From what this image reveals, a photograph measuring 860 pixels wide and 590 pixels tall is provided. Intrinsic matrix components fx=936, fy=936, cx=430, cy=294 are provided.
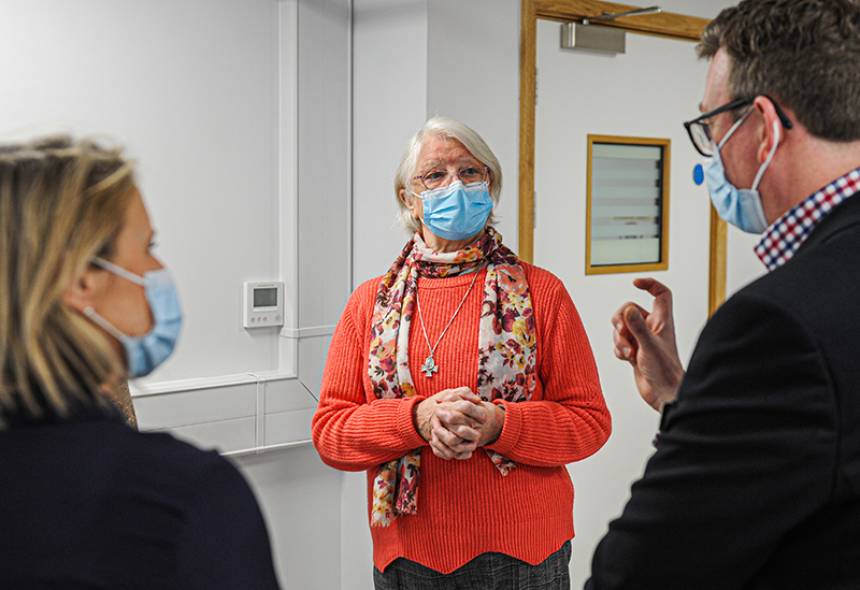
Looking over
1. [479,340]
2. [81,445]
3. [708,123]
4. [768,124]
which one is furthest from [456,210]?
[81,445]

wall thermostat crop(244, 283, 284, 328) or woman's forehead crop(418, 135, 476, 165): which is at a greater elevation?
woman's forehead crop(418, 135, 476, 165)

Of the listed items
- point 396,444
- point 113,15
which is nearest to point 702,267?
point 396,444

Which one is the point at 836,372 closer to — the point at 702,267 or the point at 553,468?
the point at 553,468

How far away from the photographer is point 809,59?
1.03 meters

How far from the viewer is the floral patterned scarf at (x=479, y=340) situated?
1866 millimetres

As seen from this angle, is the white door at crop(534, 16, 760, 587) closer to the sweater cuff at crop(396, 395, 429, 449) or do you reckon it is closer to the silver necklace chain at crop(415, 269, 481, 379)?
the silver necklace chain at crop(415, 269, 481, 379)

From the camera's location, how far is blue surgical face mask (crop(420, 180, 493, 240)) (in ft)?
6.38

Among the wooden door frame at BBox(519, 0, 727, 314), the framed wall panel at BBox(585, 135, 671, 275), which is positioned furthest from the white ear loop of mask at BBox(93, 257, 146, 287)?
the framed wall panel at BBox(585, 135, 671, 275)

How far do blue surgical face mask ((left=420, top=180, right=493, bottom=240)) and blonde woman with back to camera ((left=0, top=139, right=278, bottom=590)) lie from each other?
1.10 m

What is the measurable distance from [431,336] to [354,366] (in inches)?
7.1

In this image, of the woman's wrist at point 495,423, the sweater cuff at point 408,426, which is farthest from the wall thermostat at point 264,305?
the woman's wrist at point 495,423

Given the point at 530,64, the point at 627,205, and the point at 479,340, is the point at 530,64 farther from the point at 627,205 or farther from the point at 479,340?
the point at 479,340

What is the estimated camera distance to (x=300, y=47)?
2.61 m

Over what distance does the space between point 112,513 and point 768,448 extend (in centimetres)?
63
